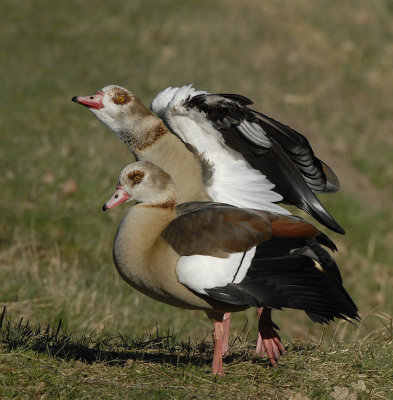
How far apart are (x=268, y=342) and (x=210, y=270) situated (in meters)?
0.64

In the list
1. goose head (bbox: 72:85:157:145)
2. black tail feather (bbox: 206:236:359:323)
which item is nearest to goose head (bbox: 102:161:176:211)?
black tail feather (bbox: 206:236:359:323)

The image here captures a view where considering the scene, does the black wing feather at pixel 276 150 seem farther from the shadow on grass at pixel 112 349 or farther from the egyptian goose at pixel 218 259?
the shadow on grass at pixel 112 349

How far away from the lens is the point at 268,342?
4.30m

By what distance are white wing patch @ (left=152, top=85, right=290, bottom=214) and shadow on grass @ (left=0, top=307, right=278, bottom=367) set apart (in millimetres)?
962

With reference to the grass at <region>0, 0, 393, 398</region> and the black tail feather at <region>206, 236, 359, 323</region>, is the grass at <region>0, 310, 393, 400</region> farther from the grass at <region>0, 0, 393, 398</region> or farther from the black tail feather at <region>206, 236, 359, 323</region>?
the black tail feather at <region>206, 236, 359, 323</region>

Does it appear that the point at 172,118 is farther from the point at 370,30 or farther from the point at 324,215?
the point at 370,30

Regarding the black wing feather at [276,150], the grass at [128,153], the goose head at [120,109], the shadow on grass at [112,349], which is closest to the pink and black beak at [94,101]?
the goose head at [120,109]

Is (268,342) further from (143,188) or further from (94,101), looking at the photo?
(94,101)

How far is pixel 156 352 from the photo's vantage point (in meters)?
4.55

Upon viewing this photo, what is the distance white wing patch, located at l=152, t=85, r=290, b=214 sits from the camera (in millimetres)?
5078

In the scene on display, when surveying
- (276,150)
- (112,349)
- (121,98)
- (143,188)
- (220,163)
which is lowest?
(112,349)

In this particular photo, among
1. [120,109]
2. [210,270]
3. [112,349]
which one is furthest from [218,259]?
[120,109]

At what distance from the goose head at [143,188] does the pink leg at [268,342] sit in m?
0.89

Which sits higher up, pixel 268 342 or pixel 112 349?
pixel 268 342
